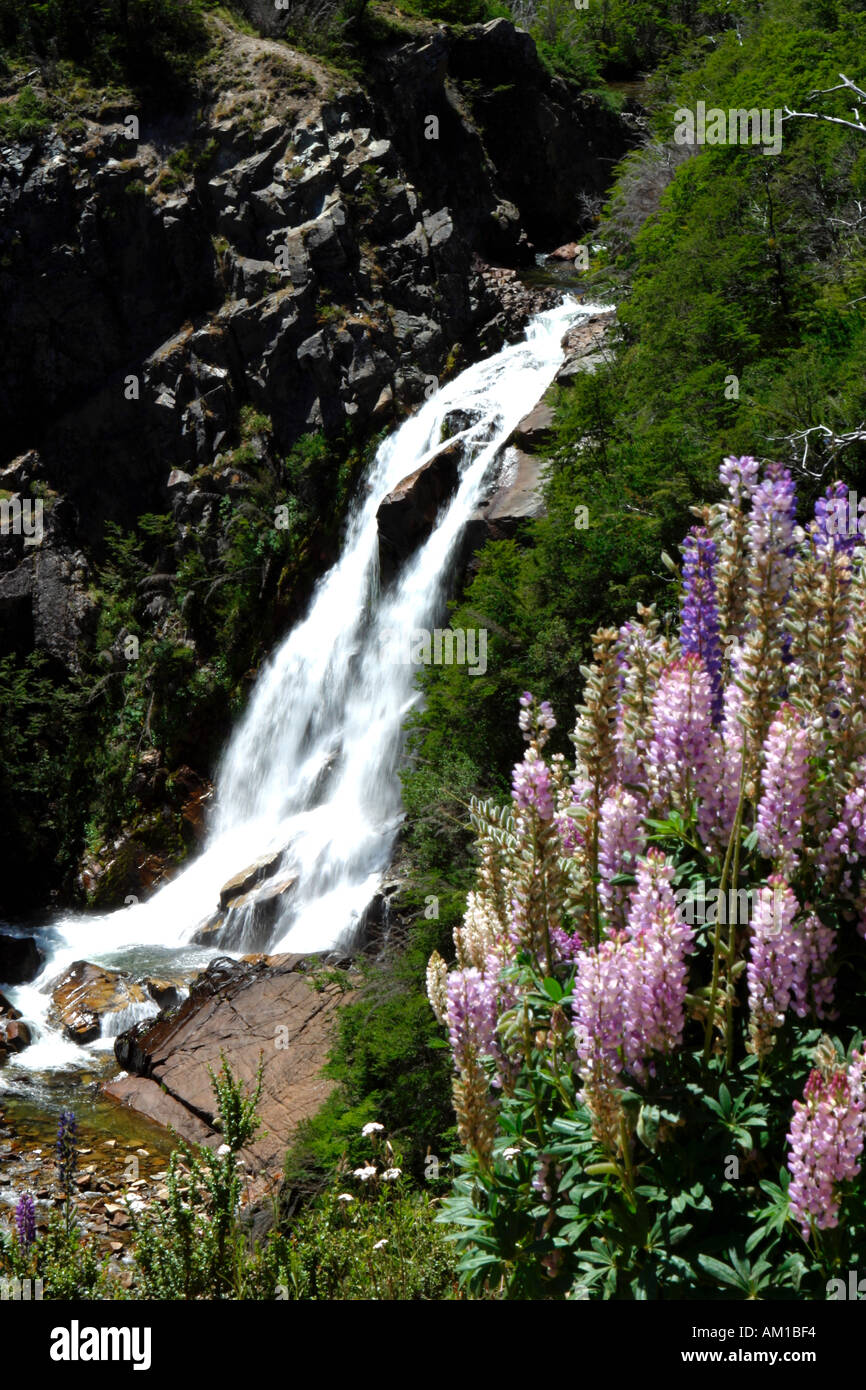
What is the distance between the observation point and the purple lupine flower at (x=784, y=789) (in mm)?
2670

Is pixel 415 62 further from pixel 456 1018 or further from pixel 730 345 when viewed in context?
pixel 456 1018

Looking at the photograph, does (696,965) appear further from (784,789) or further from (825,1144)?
(825,1144)

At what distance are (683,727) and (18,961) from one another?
16332 mm

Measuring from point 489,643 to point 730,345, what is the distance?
4608 mm

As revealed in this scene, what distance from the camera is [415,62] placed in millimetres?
25516

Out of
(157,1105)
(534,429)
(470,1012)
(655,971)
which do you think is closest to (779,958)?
(655,971)

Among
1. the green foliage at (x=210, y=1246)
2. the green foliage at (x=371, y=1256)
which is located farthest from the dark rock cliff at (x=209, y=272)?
the green foliage at (x=210, y=1246)

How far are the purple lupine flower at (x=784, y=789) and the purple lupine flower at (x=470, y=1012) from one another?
97 cm

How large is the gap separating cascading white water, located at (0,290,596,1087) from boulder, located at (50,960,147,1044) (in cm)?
23

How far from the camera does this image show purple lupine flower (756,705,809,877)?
2670 mm

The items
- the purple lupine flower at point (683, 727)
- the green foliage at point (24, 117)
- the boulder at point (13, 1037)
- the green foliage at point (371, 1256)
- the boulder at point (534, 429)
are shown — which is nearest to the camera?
the purple lupine flower at point (683, 727)

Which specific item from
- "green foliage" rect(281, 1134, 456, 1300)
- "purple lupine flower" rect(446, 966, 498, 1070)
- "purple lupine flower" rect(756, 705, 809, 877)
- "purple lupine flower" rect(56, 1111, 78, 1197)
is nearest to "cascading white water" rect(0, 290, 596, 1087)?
"green foliage" rect(281, 1134, 456, 1300)

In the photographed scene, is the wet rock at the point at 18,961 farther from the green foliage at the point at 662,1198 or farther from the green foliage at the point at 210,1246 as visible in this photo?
the green foliage at the point at 662,1198

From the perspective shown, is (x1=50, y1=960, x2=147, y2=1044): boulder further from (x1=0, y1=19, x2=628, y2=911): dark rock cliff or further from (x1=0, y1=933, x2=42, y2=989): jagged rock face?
(x1=0, y1=19, x2=628, y2=911): dark rock cliff
